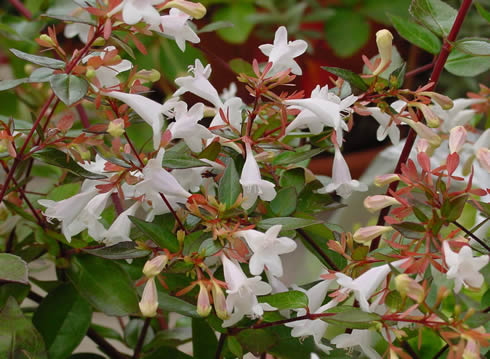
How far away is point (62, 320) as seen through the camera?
443 millimetres

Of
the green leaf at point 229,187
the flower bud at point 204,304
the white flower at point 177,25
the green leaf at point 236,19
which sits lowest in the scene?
the green leaf at point 236,19

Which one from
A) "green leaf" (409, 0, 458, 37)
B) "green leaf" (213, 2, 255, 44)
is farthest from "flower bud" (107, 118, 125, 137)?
"green leaf" (213, 2, 255, 44)

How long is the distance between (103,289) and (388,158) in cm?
50

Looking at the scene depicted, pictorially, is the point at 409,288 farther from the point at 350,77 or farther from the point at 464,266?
the point at 350,77

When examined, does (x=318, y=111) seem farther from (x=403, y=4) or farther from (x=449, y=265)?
(x=403, y=4)

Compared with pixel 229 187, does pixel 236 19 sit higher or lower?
lower

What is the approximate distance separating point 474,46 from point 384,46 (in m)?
0.06

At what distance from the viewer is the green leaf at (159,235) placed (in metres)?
0.33

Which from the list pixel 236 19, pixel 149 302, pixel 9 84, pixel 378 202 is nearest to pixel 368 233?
pixel 378 202

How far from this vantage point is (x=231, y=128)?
0.36 m

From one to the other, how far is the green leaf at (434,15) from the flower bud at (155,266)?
0.77 feet

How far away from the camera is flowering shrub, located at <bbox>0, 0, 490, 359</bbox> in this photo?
314 mm

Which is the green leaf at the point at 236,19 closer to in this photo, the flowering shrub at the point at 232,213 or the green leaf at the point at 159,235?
the flowering shrub at the point at 232,213

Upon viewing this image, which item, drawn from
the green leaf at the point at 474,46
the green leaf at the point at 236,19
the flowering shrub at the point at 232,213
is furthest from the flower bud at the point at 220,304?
the green leaf at the point at 236,19
